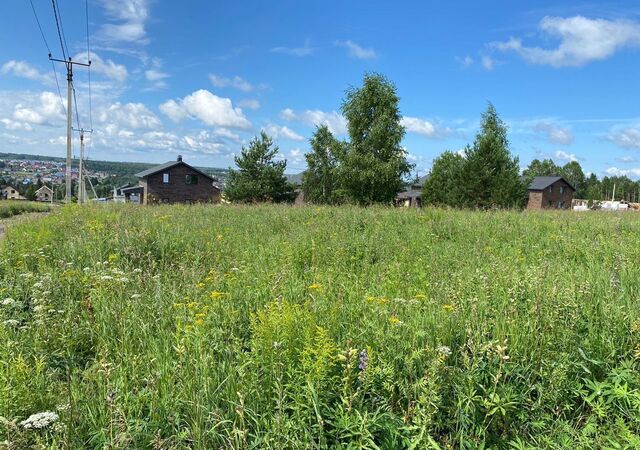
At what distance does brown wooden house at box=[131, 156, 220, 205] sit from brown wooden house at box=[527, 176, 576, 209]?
48867mm

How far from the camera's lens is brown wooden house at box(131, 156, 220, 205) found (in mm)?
59688

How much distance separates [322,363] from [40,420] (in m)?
1.50

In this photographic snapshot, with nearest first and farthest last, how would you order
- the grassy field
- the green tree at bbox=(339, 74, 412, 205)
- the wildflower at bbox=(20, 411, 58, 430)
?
1. the wildflower at bbox=(20, 411, 58, 430)
2. the grassy field
3. the green tree at bbox=(339, 74, 412, 205)

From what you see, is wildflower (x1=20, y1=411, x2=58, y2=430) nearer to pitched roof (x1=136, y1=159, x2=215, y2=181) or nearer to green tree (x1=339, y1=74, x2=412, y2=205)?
green tree (x1=339, y1=74, x2=412, y2=205)

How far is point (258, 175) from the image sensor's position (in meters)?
53.5

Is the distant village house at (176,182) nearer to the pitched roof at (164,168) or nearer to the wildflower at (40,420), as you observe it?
the pitched roof at (164,168)

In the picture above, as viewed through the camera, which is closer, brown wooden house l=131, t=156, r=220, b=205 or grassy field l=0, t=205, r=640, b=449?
grassy field l=0, t=205, r=640, b=449

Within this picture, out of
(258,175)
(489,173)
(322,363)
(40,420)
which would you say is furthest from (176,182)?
(322,363)

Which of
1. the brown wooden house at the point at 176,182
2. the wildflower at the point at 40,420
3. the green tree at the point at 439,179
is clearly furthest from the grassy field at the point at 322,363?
the brown wooden house at the point at 176,182

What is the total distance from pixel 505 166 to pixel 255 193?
97.3ft

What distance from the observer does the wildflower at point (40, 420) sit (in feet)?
6.65

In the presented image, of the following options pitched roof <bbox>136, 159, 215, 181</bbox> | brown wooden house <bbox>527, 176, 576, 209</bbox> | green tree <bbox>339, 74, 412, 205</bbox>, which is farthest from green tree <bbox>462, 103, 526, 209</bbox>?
pitched roof <bbox>136, 159, 215, 181</bbox>

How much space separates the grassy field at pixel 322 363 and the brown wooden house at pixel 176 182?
57.4 meters

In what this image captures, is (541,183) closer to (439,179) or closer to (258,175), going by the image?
(439,179)
